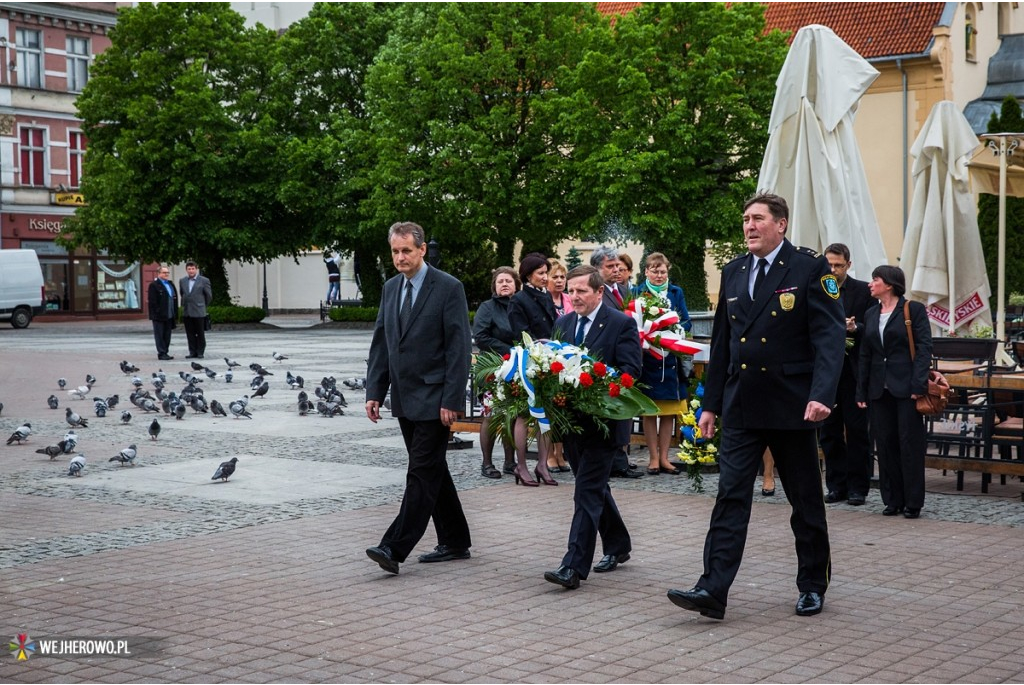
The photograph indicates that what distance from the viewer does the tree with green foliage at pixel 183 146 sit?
46875 millimetres

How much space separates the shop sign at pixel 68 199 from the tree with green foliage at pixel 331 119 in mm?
11900

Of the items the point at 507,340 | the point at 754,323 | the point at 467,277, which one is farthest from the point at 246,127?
the point at 754,323

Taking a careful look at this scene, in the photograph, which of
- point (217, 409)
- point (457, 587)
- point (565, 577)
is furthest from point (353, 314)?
point (565, 577)

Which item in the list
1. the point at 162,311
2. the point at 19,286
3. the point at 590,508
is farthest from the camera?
the point at 19,286

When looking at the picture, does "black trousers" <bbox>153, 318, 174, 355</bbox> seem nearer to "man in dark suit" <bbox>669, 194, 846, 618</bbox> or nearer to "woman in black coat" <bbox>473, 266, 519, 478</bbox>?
"woman in black coat" <bbox>473, 266, 519, 478</bbox>

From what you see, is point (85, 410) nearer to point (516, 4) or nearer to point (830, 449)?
point (830, 449)

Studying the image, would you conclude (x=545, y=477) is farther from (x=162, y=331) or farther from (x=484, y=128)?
(x=484, y=128)

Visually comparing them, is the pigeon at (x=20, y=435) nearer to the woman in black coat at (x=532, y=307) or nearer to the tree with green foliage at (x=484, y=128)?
the woman in black coat at (x=532, y=307)

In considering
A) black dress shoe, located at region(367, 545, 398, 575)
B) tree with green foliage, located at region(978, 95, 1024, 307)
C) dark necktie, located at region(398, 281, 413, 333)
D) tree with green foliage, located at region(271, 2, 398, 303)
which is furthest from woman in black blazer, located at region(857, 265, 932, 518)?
tree with green foliage, located at region(271, 2, 398, 303)

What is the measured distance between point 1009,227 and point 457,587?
33.0 metres

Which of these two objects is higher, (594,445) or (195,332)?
(594,445)

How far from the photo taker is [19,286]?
47.2 meters

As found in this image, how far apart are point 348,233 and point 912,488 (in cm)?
3921

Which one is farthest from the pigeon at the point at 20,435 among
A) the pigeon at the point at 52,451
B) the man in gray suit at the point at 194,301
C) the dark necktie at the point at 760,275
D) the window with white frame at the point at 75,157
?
the window with white frame at the point at 75,157
